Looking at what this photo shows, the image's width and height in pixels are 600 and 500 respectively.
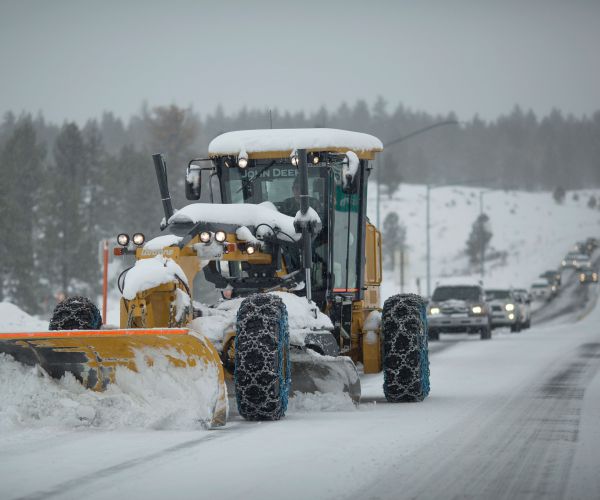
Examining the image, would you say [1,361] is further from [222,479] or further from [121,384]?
[222,479]

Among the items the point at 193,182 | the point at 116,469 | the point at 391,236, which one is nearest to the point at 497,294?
the point at 193,182

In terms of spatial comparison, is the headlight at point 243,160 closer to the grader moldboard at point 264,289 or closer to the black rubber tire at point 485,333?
the grader moldboard at point 264,289

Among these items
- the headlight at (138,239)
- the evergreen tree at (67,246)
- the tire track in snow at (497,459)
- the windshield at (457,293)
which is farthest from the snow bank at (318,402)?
the evergreen tree at (67,246)

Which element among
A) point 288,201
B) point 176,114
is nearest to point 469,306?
point 288,201

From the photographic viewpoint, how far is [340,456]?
9148 mm

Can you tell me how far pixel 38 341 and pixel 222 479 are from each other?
11.2 ft

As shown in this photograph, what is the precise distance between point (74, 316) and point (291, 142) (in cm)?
313

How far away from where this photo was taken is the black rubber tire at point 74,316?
12719 mm

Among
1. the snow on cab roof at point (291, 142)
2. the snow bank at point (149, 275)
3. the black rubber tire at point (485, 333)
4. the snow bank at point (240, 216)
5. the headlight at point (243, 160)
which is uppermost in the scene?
the snow on cab roof at point (291, 142)

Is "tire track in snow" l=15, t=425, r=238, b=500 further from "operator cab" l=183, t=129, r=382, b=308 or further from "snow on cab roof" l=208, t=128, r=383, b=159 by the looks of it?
"snow on cab roof" l=208, t=128, r=383, b=159

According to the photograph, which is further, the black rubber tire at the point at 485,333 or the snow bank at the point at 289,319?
the black rubber tire at the point at 485,333

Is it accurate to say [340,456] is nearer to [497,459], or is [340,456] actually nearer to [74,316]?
[497,459]

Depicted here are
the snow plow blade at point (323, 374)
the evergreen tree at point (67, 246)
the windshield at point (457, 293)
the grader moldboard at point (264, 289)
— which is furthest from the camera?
the evergreen tree at point (67, 246)

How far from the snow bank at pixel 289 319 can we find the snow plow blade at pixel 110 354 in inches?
36.7
